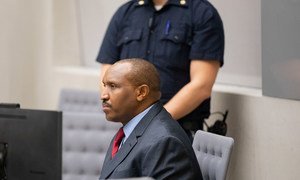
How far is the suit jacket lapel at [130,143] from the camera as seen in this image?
9.70 ft

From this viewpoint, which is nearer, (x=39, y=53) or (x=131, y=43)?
(x=131, y=43)

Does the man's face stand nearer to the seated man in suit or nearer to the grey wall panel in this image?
the seated man in suit

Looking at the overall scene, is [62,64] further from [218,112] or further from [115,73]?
[115,73]

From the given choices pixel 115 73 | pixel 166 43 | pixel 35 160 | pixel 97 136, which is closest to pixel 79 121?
pixel 97 136

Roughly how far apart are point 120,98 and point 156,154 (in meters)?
0.40

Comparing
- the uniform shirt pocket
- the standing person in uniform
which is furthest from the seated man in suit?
the uniform shirt pocket

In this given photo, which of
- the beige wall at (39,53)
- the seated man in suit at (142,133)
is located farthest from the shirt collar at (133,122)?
the beige wall at (39,53)

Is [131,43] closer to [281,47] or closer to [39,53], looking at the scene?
[281,47]

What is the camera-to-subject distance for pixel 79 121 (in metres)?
4.35

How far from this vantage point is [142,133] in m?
2.99

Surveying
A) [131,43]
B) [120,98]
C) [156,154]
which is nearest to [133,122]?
[120,98]

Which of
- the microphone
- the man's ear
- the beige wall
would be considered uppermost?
the microphone

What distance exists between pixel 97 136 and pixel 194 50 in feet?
2.44

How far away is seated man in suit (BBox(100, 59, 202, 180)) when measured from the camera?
2.78m
